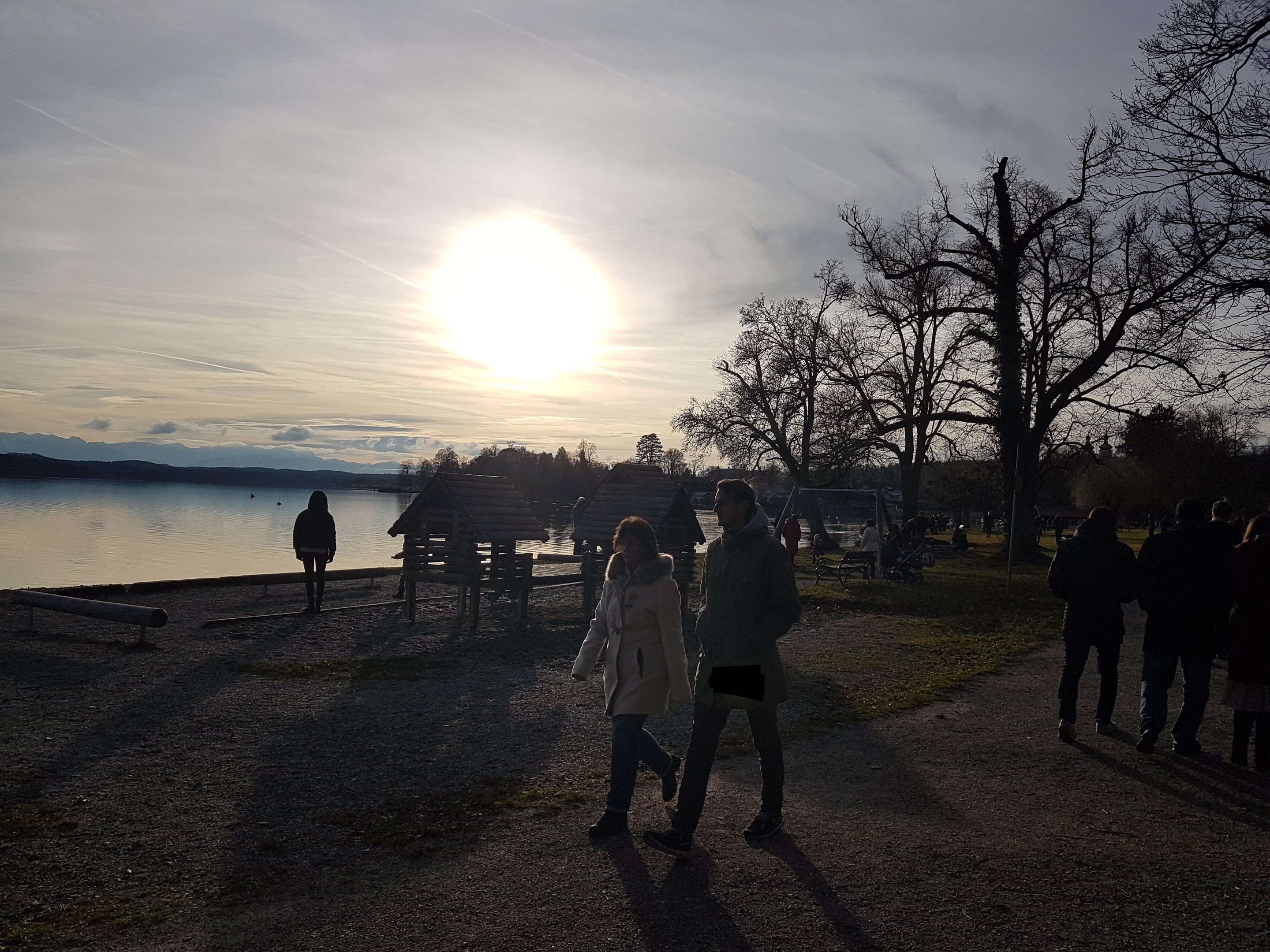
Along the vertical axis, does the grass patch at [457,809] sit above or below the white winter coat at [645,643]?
below

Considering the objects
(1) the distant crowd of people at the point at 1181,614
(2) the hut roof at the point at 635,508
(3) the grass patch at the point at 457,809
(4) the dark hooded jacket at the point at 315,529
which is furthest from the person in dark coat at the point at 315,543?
(1) the distant crowd of people at the point at 1181,614

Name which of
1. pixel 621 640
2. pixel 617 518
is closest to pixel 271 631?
pixel 617 518

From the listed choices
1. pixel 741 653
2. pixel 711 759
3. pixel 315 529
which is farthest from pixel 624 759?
pixel 315 529

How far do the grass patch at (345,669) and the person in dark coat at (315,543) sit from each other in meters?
4.01

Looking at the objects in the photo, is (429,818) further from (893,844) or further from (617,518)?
(617,518)

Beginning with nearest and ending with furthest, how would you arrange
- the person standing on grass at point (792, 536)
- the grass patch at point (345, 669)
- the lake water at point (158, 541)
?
the grass patch at point (345, 669)
the person standing on grass at point (792, 536)
the lake water at point (158, 541)

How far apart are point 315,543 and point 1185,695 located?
12.5 m

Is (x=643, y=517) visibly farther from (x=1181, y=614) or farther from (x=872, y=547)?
(x=872, y=547)

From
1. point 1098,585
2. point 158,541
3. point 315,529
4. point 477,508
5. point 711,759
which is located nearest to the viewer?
point 711,759

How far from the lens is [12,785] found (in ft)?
21.1

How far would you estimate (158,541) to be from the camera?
149ft

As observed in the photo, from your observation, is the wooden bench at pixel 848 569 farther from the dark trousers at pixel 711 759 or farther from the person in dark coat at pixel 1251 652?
the dark trousers at pixel 711 759

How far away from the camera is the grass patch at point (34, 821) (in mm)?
5477

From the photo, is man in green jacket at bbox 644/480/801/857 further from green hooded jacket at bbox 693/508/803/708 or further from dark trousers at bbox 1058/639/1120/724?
dark trousers at bbox 1058/639/1120/724
